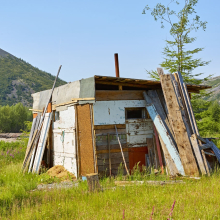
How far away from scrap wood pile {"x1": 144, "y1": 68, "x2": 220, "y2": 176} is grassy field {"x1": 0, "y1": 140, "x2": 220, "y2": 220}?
2.93 feet

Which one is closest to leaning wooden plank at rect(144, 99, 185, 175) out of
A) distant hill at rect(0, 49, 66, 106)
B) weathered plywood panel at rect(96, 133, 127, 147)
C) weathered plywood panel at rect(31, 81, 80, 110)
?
weathered plywood panel at rect(96, 133, 127, 147)

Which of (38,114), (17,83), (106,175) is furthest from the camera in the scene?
(17,83)

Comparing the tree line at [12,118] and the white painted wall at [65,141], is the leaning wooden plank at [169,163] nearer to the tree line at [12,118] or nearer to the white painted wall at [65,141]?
the white painted wall at [65,141]

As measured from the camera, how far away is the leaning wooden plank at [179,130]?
26.9 ft

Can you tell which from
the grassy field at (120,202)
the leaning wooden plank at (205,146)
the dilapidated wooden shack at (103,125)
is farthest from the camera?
the dilapidated wooden shack at (103,125)

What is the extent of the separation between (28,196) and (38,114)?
5.56m

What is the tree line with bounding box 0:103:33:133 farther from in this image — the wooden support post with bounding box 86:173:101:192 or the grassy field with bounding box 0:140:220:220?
the wooden support post with bounding box 86:173:101:192

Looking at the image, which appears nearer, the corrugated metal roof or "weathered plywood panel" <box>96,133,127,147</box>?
the corrugated metal roof

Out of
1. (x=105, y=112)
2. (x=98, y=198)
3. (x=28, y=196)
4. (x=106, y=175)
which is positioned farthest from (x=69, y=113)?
(x=98, y=198)

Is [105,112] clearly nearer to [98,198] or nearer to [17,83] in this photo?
[98,198]

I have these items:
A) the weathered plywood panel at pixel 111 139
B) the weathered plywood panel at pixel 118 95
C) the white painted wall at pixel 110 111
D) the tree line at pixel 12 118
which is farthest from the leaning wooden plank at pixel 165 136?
the tree line at pixel 12 118

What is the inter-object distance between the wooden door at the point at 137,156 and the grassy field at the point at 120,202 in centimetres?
233

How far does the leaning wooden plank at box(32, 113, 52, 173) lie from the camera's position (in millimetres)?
10295

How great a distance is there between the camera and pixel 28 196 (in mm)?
6539
